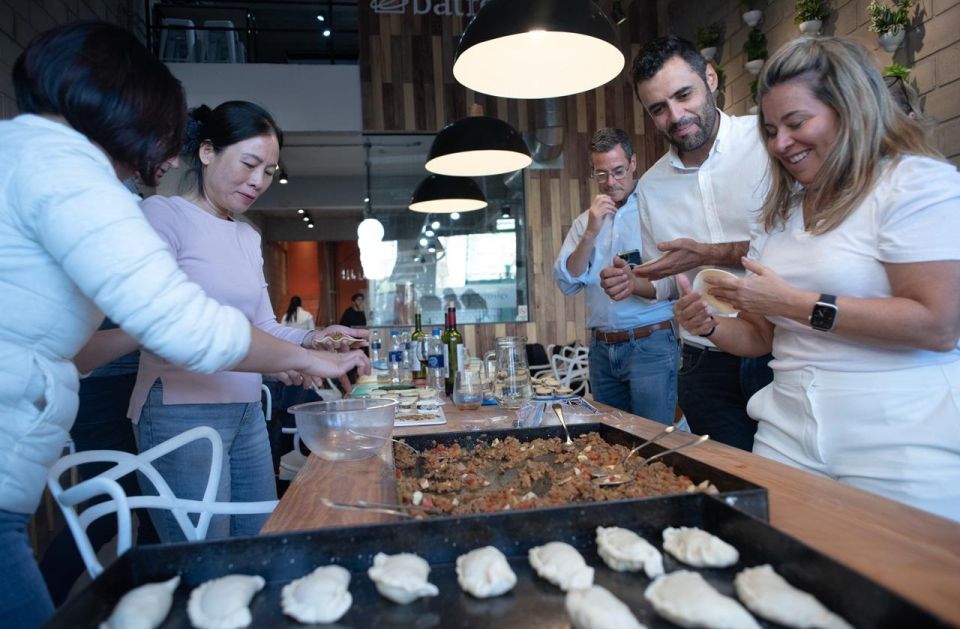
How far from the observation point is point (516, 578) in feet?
2.45

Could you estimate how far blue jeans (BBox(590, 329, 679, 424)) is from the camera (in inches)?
104

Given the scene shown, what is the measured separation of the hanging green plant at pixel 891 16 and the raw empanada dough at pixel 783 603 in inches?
147

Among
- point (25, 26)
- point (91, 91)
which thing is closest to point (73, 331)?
point (91, 91)

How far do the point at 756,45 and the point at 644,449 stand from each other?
429cm

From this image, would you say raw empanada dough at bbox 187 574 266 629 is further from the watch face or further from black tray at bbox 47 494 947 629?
the watch face

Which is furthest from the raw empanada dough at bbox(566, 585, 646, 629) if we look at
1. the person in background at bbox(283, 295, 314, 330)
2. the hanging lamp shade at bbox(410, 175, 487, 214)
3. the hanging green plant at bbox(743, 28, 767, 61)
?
the person in background at bbox(283, 295, 314, 330)

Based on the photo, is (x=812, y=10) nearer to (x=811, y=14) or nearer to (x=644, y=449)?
(x=811, y=14)

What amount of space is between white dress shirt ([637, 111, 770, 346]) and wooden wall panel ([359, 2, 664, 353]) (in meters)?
3.88

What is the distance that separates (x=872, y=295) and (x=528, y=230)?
514 centimetres

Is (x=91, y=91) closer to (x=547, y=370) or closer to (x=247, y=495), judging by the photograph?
(x=247, y=495)

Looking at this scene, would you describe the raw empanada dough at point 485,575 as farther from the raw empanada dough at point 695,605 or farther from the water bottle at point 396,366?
the water bottle at point 396,366

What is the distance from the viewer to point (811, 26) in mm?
3932

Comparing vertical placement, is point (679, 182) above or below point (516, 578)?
above

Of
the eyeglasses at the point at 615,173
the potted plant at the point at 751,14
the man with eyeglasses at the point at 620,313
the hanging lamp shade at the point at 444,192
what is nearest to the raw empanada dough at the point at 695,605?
the man with eyeglasses at the point at 620,313
